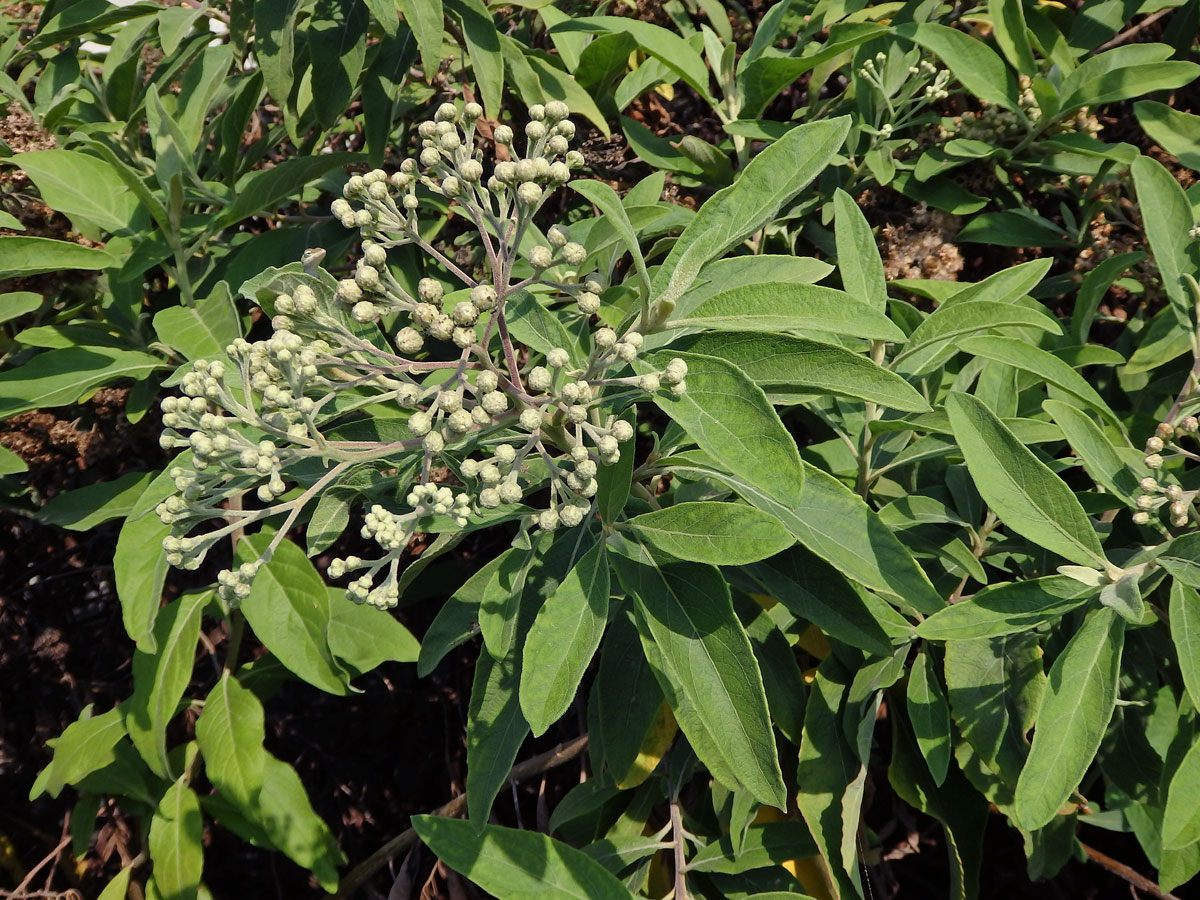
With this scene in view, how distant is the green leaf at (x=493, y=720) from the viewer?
7.06 ft

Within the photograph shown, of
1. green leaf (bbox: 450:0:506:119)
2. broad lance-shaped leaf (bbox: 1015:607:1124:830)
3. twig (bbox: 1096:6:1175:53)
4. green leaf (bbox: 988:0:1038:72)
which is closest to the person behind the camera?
broad lance-shaped leaf (bbox: 1015:607:1124:830)

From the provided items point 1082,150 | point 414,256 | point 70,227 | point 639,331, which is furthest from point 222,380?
point 1082,150

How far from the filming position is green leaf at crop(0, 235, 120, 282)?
8.66ft

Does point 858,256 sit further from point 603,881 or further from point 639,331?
point 603,881

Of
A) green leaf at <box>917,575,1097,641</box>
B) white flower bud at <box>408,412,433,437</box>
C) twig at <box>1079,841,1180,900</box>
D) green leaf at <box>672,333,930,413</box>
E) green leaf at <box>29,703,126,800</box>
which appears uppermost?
green leaf at <box>672,333,930,413</box>

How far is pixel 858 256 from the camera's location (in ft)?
8.07

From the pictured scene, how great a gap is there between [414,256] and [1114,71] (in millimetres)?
2448

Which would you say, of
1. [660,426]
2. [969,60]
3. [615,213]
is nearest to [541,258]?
[615,213]

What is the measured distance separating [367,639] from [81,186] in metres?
1.78

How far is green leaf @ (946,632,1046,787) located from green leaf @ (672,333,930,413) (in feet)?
3.06

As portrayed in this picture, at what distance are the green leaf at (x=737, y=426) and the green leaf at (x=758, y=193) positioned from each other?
0.23 m

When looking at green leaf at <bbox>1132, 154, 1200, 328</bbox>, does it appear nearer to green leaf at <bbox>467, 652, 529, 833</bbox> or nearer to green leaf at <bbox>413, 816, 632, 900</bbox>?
green leaf at <bbox>467, 652, 529, 833</bbox>

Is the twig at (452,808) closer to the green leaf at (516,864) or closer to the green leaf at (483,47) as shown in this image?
the green leaf at (516,864)

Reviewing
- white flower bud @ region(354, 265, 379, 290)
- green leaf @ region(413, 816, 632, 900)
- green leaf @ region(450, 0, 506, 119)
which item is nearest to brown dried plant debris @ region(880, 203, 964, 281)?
green leaf @ region(450, 0, 506, 119)
